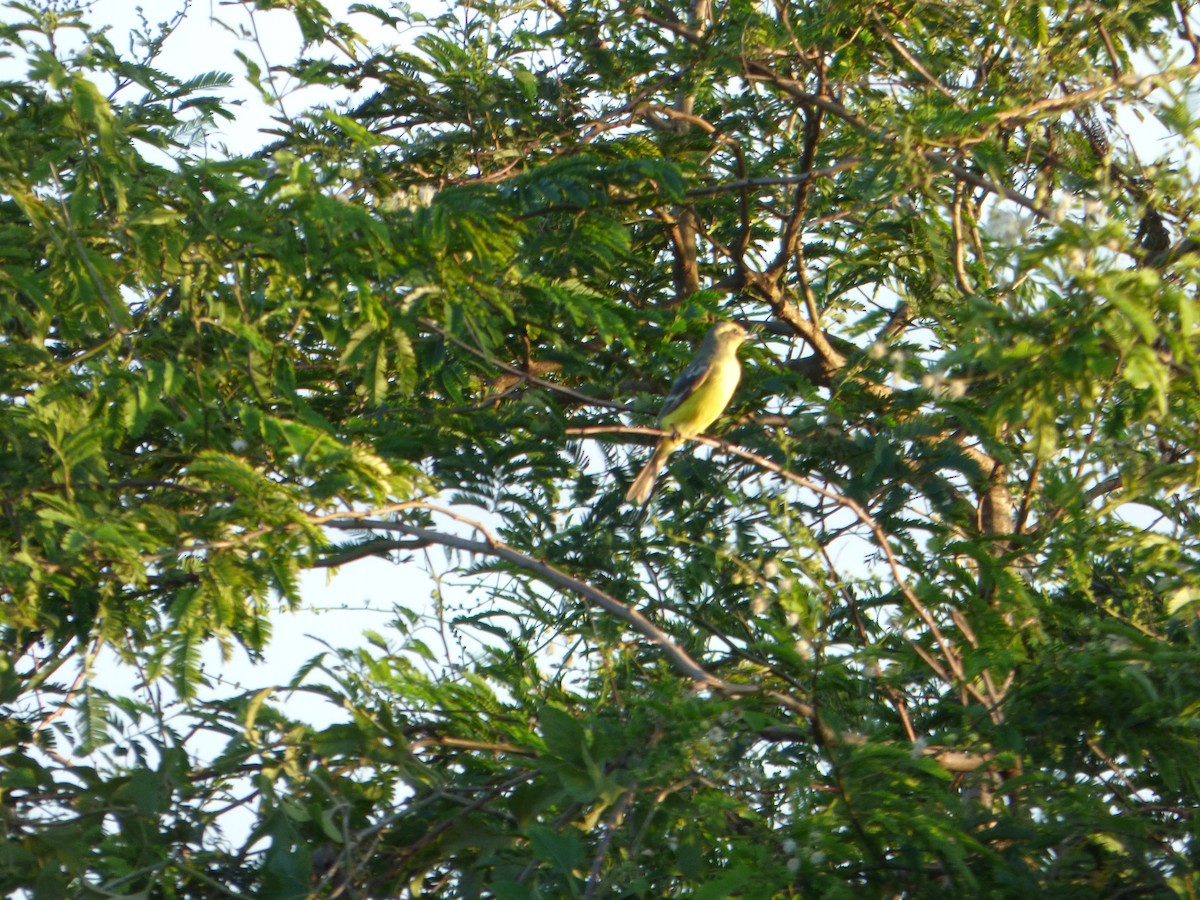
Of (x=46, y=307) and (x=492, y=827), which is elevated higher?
(x=46, y=307)

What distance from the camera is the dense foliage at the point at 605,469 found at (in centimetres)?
366

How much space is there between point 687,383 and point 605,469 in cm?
54

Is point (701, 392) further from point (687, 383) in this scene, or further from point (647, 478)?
point (647, 478)

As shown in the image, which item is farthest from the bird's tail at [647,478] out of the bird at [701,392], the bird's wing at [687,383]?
the bird's wing at [687,383]

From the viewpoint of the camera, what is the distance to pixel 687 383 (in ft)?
20.4

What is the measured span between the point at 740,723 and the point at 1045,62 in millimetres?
3508

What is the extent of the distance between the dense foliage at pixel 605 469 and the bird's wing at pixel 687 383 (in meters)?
0.16

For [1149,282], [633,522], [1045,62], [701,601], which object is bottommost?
[1149,282]

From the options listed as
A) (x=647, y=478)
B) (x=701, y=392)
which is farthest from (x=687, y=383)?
(x=647, y=478)

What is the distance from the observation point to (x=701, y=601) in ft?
18.4

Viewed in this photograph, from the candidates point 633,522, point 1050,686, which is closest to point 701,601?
point 633,522

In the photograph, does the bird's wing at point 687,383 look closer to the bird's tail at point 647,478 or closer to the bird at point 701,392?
the bird at point 701,392

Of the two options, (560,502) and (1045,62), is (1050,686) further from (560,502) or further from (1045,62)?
(1045,62)

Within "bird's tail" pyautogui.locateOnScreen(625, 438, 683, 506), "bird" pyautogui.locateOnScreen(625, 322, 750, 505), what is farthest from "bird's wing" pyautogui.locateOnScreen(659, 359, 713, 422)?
"bird's tail" pyautogui.locateOnScreen(625, 438, 683, 506)
